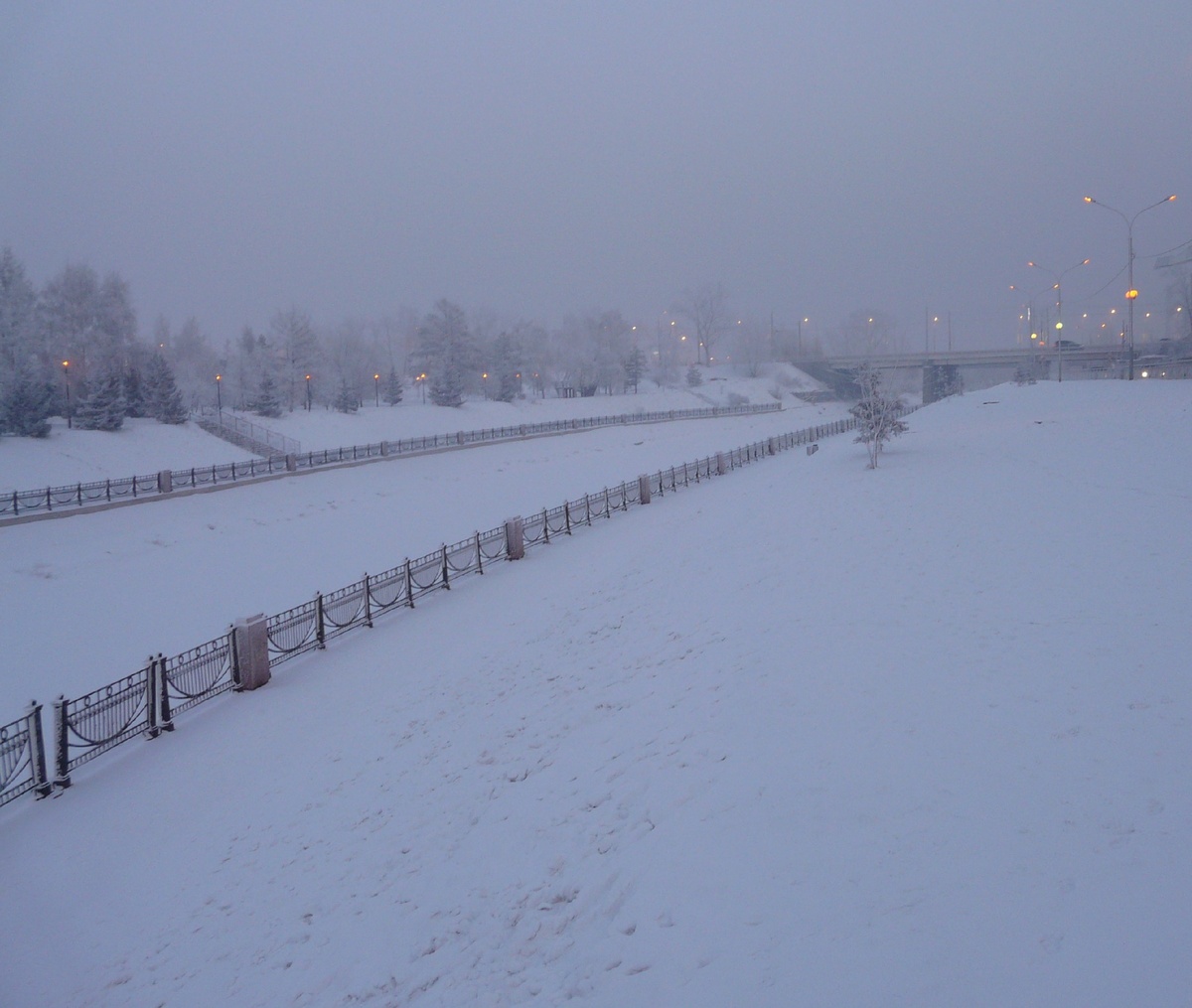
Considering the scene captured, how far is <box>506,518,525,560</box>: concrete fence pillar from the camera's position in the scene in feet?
68.8

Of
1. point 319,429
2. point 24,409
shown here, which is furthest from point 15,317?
point 319,429

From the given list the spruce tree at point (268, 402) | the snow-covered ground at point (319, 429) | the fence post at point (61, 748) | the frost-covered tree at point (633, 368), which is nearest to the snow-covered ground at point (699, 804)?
the fence post at point (61, 748)

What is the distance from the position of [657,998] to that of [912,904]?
173 cm

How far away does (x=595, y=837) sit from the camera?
667 cm

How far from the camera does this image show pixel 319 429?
60.9 meters

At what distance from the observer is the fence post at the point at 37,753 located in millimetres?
9211

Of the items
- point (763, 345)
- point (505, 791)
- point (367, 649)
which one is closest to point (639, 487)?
point (367, 649)

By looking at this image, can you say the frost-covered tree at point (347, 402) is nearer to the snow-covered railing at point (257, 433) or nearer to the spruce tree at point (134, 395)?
the snow-covered railing at point (257, 433)

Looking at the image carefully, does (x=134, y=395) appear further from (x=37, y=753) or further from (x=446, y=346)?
(x=37, y=753)

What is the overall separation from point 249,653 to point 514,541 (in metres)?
9.16

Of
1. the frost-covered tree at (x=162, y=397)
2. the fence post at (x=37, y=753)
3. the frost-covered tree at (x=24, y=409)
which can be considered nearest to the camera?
the fence post at (x=37, y=753)

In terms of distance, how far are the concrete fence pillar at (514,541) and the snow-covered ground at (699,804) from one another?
5118mm

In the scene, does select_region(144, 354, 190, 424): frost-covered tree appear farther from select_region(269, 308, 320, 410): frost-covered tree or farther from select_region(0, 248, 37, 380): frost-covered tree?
select_region(269, 308, 320, 410): frost-covered tree

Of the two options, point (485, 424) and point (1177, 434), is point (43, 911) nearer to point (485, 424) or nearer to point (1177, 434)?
point (1177, 434)
